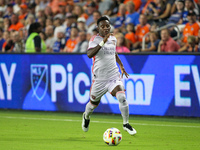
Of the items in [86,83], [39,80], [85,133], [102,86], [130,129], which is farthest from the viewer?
[39,80]

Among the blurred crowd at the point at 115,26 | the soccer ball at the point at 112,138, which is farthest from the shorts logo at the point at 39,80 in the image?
the soccer ball at the point at 112,138

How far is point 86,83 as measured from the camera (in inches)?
492

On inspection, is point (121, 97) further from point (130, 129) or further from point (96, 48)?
point (96, 48)

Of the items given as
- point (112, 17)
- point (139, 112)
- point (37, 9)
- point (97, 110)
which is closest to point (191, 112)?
point (139, 112)

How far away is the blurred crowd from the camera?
1339 centimetres

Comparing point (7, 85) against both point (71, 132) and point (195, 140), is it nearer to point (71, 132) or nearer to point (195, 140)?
point (71, 132)

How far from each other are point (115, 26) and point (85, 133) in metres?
7.22

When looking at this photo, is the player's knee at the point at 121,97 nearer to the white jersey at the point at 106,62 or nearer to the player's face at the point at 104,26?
the white jersey at the point at 106,62

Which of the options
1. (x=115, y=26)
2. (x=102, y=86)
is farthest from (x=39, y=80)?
(x=102, y=86)

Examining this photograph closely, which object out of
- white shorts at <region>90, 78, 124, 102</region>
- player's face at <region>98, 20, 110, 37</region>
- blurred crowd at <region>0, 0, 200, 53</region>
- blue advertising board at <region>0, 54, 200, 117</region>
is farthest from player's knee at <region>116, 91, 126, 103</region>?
blurred crowd at <region>0, 0, 200, 53</region>

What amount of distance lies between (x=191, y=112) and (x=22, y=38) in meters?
8.07

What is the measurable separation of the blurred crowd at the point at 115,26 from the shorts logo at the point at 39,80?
35.4 inches

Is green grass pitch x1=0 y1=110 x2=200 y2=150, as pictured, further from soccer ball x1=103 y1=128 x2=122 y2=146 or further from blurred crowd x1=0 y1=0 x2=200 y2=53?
blurred crowd x1=0 y1=0 x2=200 y2=53

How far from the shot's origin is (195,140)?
27.4 feet
